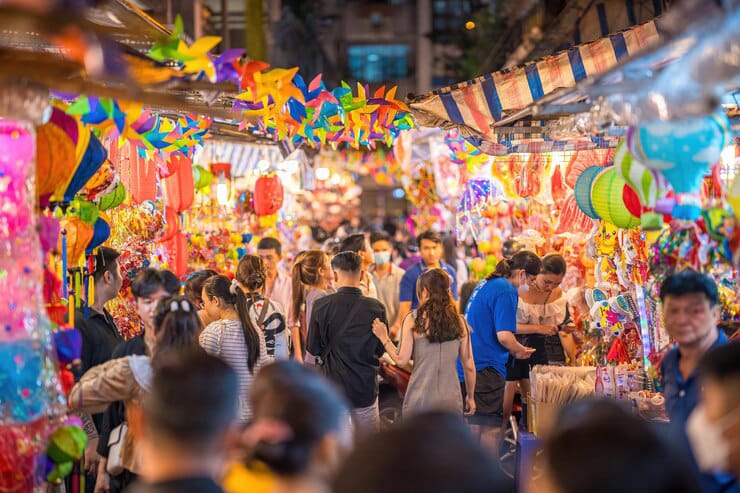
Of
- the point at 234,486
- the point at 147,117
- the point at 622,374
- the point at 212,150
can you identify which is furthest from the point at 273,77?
the point at 212,150

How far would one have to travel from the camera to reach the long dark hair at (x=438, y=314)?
6.22m

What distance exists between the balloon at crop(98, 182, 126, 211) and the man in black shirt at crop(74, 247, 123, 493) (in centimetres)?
56

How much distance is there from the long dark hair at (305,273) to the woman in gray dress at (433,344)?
4.37 feet

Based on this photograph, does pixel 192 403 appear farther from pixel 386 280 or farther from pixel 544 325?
pixel 386 280

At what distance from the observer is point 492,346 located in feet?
23.0

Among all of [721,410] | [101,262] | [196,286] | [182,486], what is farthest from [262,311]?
[721,410]

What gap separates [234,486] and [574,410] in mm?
1062

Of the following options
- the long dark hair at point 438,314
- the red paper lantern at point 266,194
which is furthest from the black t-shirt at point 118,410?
the red paper lantern at point 266,194

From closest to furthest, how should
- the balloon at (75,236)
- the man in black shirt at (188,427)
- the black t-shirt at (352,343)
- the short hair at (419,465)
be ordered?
the short hair at (419,465)
the man in black shirt at (188,427)
the balloon at (75,236)
the black t-shirt at (352,343)

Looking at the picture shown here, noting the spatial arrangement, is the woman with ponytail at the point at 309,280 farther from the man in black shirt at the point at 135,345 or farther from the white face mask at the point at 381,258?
the man in black shirt at the point at 135,345

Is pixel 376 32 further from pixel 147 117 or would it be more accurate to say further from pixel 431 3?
pixel 147 117

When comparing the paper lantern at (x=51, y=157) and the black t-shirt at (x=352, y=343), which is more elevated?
Answer: the paper lantern at (x=51, y=157)

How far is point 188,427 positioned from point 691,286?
7.18 ft

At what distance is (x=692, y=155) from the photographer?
3703mm
